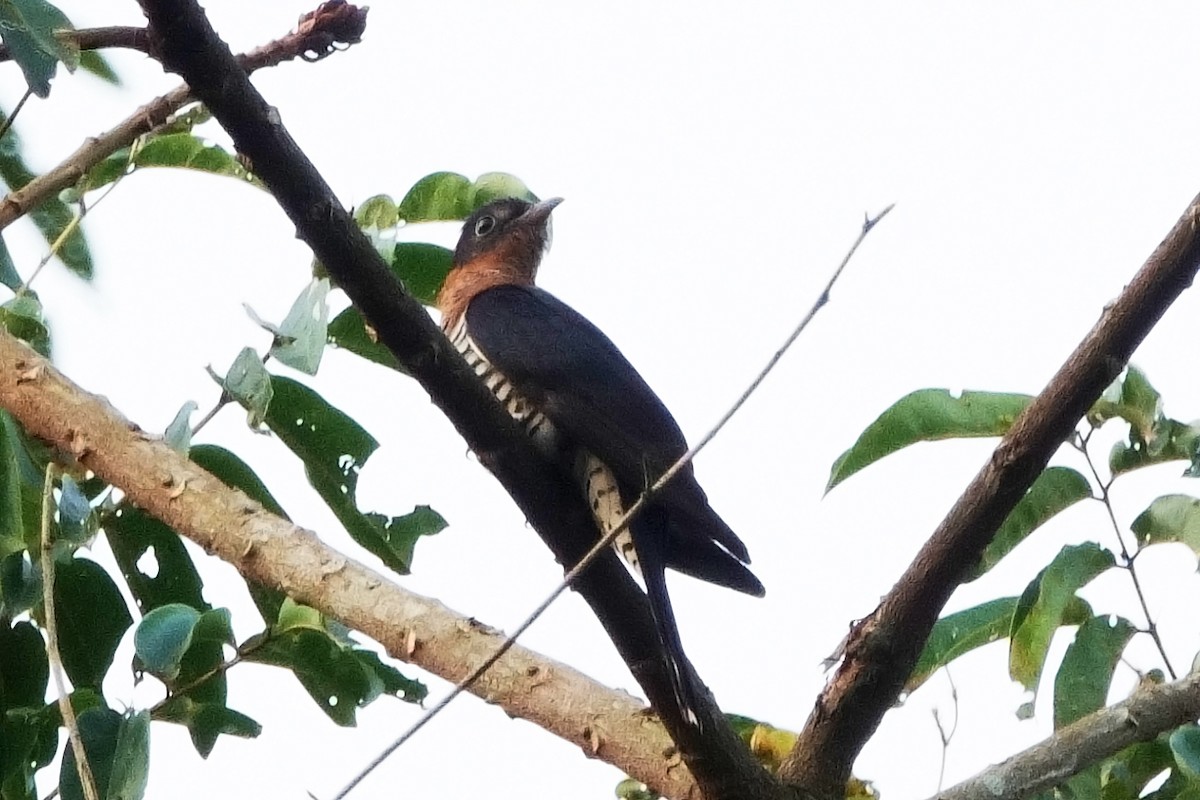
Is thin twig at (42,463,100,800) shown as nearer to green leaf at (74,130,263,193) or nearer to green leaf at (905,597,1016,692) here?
green leaf at (74,130,263,193)

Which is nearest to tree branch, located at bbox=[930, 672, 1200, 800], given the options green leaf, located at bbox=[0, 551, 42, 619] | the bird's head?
green leaf, located at bbox=[0, 551, 42, 619]

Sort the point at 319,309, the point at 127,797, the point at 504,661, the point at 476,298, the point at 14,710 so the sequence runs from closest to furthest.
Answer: the point at 127,797
the point at 14,710
the point at 319,309
the point at 504,661
the point at 476,298

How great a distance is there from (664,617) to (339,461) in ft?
2.90

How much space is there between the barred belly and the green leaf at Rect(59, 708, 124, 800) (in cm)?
83

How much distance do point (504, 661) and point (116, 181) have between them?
1365mm

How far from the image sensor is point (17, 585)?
8.26 feet

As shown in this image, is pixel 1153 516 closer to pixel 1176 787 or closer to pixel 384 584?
pixel 1176 787

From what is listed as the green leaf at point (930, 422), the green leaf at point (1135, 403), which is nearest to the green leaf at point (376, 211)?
the green leaf at point (930, 422)

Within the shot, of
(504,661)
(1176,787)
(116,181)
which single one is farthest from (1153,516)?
(116,181)

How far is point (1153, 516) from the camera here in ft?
8.99

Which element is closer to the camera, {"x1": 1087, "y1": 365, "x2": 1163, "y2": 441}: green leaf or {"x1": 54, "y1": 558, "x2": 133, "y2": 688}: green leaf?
{"x1": 1087, "y1": 365, "x2": 1163, "y2": 441}: green leaf

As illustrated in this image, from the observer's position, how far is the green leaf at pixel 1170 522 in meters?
2.71

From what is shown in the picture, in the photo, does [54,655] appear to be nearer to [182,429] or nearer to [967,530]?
[182,429]

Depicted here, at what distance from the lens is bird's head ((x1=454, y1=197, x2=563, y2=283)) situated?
4.93 metres
